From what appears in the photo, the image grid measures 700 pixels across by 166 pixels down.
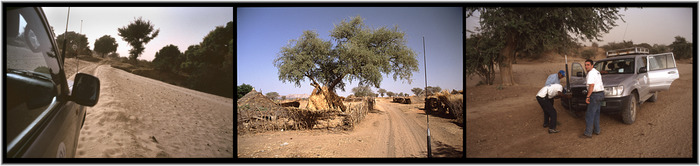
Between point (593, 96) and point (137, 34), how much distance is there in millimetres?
6955

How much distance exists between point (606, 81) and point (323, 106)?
7.16 meters

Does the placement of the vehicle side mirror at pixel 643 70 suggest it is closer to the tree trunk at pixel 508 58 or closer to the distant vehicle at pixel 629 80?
the distant vehicle at pixel 629 80

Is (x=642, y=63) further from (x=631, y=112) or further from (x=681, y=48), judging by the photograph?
(x=631, y=112)

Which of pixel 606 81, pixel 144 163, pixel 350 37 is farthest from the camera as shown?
pixel 350 37

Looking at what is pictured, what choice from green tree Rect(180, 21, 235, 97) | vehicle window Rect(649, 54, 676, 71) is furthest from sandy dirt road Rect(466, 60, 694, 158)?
green tree Rect(180, 21, 235, 97)

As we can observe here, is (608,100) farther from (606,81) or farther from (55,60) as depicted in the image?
(55,60)

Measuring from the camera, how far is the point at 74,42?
4383 millimetres

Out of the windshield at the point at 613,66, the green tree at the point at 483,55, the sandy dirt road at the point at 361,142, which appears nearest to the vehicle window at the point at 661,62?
the windshield at the point at 613,66

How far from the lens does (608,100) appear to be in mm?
4617

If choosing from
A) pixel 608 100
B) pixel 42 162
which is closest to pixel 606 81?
pixel 608 100

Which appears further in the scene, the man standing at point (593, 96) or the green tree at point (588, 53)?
the green tree at point (588, 53)

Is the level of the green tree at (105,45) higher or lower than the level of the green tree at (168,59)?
higher

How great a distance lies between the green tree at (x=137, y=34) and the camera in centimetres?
461

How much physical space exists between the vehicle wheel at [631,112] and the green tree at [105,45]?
25.3 ft
